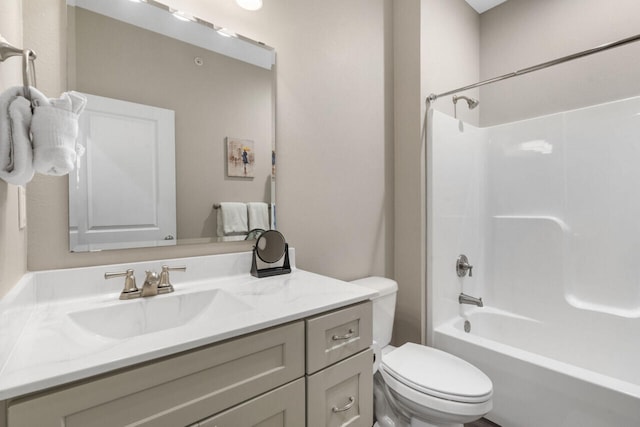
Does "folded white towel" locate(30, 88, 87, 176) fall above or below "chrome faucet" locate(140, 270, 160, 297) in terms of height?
above

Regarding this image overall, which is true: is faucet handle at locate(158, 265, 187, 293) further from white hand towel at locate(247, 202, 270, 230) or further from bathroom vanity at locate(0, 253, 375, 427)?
white hand towel at locate(247, 202, 270, 230)

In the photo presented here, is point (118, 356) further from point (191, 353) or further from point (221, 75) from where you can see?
point (221, 75)

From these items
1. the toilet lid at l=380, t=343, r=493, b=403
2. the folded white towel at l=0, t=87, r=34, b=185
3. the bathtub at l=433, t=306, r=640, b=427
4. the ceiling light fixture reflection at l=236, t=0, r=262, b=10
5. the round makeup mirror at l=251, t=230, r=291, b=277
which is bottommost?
the bathtub at l=433, t=306, r=640, b=427

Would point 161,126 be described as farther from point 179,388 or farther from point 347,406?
point 347,406

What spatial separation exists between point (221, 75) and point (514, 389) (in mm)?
2063

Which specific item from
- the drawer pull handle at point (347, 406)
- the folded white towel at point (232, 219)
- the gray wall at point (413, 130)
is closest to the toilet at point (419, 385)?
the gray wall at point (413, 130)

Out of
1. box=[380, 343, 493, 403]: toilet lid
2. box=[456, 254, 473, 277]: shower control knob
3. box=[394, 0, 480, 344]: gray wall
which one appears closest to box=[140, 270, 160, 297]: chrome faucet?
box=[380, 343, 493, 403]: toilet lid

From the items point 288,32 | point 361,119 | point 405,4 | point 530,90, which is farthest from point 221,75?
point 530,90

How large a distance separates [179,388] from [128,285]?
0.50 metres

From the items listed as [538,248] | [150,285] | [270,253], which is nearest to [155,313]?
[150,285]

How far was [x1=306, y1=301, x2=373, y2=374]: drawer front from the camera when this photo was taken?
35.8 inches

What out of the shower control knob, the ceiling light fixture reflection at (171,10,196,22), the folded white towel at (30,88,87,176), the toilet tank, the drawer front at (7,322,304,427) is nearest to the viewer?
Result: the drawer front at (7,322,304,427)

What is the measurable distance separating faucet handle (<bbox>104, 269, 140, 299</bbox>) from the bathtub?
1622 mm

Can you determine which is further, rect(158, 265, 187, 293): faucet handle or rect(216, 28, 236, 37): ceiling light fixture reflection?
rect(216, 28, 236, 37): ceiling light fixture reflection
